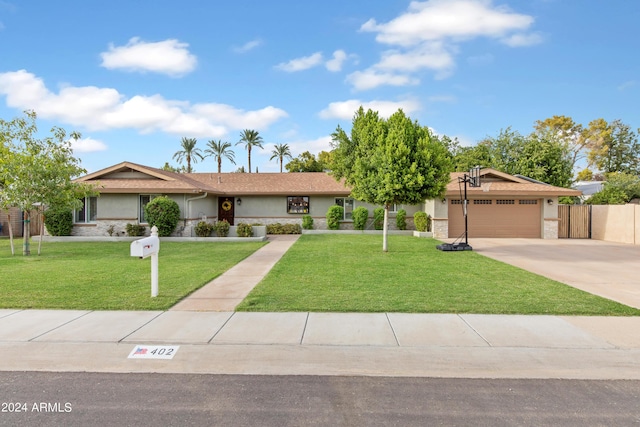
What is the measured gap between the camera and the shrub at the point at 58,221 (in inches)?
787

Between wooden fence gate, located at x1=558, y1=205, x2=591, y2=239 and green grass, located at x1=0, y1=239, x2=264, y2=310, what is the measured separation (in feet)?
56.2

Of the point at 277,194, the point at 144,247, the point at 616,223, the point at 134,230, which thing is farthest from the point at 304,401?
the point at 616,223

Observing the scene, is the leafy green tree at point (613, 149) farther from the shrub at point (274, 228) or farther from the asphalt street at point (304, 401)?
the asphalt street at point (304, 401)

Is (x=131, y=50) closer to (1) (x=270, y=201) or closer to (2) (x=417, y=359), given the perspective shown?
(1) (x=270, y=201)

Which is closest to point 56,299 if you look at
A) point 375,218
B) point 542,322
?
point 542,322

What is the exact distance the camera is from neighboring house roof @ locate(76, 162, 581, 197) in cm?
2013

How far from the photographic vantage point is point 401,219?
23.4 metres

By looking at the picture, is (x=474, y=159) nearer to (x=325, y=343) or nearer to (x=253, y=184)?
(x=253, y=184)

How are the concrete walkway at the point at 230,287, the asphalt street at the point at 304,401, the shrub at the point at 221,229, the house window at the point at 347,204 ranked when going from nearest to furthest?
the asphalt street at the point at 304,401
the concrete walkway at the point at 230,287
the shrub at the point at 221,229
the house window at the point at 347,204

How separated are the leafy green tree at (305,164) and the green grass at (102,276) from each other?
35302mm

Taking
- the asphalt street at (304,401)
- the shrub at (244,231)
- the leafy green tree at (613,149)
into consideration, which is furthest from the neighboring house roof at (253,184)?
the leafy green tree at (613,149)

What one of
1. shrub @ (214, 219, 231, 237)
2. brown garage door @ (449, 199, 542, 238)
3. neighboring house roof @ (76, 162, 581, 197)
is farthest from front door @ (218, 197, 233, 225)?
brown garage door @ (449, 199, 542, 238)

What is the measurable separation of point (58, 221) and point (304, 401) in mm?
20849

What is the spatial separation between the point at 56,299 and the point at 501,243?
691 inches
